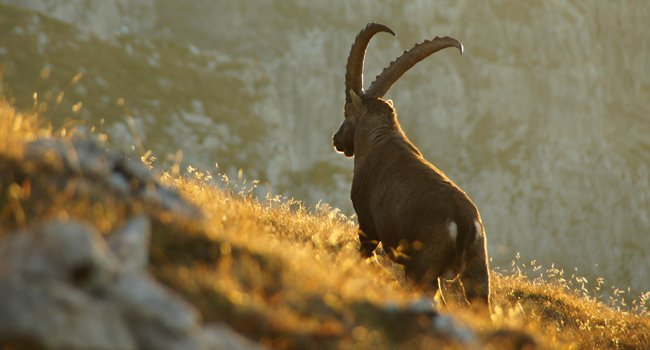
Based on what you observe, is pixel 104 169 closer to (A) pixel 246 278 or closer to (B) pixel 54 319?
(A) pixel 246 278

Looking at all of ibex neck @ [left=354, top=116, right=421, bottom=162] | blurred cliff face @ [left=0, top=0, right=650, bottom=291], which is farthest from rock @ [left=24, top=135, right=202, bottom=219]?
blurred cliff face @ [left=0, top=0, right=650, bottom=291]

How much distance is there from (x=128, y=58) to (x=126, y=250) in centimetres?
9227

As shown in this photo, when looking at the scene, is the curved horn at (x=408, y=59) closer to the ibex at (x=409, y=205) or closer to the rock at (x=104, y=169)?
the ibex at (x=409, y=205)

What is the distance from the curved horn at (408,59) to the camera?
428 inches

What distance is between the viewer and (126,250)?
3.95 m

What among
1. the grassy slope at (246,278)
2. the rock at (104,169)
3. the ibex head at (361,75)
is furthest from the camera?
the ibex head at (361,75)

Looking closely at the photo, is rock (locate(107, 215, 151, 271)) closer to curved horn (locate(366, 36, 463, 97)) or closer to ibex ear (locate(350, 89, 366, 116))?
curved horn (locate(366, 36, 463, 97))

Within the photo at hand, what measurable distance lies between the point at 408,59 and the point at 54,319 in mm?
8921

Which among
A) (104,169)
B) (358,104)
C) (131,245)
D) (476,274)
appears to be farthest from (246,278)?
(358,104)

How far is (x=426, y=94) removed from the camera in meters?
95.4

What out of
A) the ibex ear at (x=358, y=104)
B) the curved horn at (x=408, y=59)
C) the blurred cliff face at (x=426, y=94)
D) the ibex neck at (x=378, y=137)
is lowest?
the ibex neck at (x=378, y=137)

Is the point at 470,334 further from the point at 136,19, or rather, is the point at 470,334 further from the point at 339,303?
the point at 136,19

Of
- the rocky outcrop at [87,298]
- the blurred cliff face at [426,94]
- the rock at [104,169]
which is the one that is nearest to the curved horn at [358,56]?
the rock at [104,169]

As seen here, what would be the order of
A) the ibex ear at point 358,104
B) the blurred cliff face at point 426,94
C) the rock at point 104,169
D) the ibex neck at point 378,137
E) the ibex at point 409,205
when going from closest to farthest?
the rock at point 104,169 → the ibex at point 409,205 → the ibex neck at point 378,137 → the ibex ear at point 358,104 → the blurred cliff face at point 426,94
